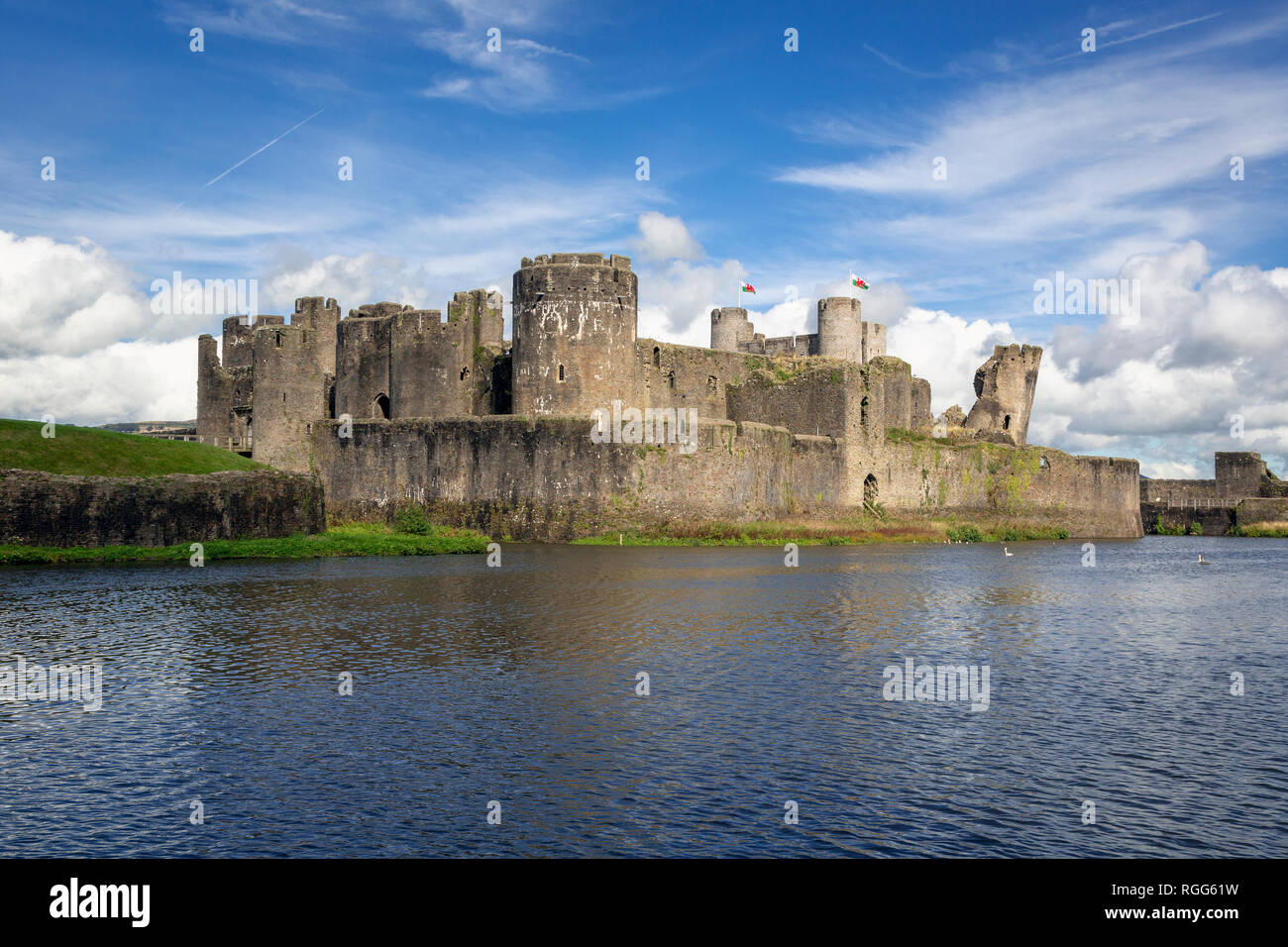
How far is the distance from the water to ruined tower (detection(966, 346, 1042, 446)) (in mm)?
41792

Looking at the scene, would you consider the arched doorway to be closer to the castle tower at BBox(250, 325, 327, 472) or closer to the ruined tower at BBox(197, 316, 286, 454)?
the castle tower at BBox(250, 325, 327, 472)

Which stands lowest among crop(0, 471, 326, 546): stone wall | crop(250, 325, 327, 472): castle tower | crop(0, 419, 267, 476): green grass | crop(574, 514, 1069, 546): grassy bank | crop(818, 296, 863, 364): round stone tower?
crop(574, 514, 1069, 546): grassy bank

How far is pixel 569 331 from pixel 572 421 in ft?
16.2

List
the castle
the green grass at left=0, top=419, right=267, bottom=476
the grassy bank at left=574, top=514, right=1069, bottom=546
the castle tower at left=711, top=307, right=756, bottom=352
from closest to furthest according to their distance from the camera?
the green grass at left=0, top=419, right=267, bottom=476
the grassy bank at left=574, top=514, right=1069, bottom=546
the castle
the castle tower at left=711, top=307, right=756, bottom=352

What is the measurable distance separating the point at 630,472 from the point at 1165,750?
29.8 meters

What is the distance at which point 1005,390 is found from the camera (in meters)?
64.0

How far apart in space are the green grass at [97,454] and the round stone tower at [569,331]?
1187 cm

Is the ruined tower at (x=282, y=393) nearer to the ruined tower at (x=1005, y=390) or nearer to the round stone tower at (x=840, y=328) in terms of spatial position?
the round stone tower at (x=840, y=328)

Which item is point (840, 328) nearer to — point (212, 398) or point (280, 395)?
point (280, 395)

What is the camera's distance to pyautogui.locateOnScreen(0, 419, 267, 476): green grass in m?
31.6

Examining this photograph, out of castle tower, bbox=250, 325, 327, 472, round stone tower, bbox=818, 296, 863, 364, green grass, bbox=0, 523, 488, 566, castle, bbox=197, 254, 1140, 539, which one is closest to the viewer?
green grass, bbox=0, 523, 488, 566

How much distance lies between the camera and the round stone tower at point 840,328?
63.0 meters

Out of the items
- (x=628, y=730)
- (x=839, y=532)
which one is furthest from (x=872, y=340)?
(x=628, y=730)

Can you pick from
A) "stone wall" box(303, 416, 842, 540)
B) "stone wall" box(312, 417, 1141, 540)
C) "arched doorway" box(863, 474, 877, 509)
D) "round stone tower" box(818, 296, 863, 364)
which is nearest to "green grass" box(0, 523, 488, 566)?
"stone wall" box(303, 416, 842, 540)
